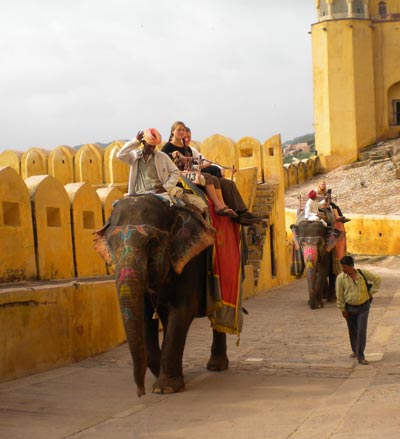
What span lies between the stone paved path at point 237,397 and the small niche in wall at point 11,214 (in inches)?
65.0

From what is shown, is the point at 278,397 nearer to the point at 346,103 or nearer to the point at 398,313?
the point at 398,313

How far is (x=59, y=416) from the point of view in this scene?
7098 mm

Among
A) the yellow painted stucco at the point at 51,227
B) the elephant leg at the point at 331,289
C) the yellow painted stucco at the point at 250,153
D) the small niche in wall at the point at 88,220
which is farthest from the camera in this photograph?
the yellow painted stucco at the point at 250,153

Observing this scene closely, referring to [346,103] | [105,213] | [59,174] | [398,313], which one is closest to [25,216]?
[105,213]

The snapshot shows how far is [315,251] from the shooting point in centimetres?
1502

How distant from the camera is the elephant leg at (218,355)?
30.1 ft

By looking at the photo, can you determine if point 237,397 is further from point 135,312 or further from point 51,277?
point 51,277

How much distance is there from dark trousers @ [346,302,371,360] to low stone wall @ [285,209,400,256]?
58.5 feet

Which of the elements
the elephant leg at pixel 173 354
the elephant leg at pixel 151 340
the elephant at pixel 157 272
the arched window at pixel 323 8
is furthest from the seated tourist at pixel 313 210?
the arched window at pixel 323 8

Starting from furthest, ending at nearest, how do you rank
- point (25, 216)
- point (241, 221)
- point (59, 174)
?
point (59, 174) < point (25, 216) < point (241, 221)

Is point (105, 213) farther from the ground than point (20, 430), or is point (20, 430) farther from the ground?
point (105, 213)

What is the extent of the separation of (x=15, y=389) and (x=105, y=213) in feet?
15.0

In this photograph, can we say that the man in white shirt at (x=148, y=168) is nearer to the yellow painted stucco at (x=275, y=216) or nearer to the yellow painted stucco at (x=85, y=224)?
the yellow painted stucco at (x=85, y=224)

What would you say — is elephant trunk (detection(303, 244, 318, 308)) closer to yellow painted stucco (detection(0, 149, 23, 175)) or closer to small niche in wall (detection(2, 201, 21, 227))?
small niche in wall (detection(2, 201, 21, 227))
